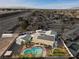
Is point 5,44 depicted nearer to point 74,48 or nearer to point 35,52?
point 35,52

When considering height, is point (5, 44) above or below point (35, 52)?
below

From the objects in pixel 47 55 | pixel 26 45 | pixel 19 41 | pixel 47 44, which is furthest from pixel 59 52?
pixel 19 41

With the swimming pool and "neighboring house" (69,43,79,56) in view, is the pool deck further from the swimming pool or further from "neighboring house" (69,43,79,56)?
"neighboring house" (69,43,79,56)

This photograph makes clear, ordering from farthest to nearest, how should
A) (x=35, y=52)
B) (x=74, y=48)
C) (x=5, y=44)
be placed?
(x=74, y=48) < (x=5, y=44) < (x=35, y=52)

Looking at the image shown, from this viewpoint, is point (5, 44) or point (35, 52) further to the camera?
point (5, 44)

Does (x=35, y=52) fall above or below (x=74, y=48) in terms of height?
above

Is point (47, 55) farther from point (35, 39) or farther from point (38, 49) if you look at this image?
point (35, 39)

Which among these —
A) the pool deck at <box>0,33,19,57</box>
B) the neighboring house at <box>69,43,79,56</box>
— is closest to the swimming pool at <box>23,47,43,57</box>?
the pool deck at <box>0,33,19,57</box>

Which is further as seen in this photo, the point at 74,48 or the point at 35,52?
the point at 74,48

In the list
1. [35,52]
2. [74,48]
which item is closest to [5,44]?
[35,52]

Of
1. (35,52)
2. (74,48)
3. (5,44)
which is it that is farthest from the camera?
(74,48)

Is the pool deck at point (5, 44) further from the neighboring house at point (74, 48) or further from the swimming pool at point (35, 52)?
the neighboring house at point (74, 48)

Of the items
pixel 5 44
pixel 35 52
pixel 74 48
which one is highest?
pixel 35 52
